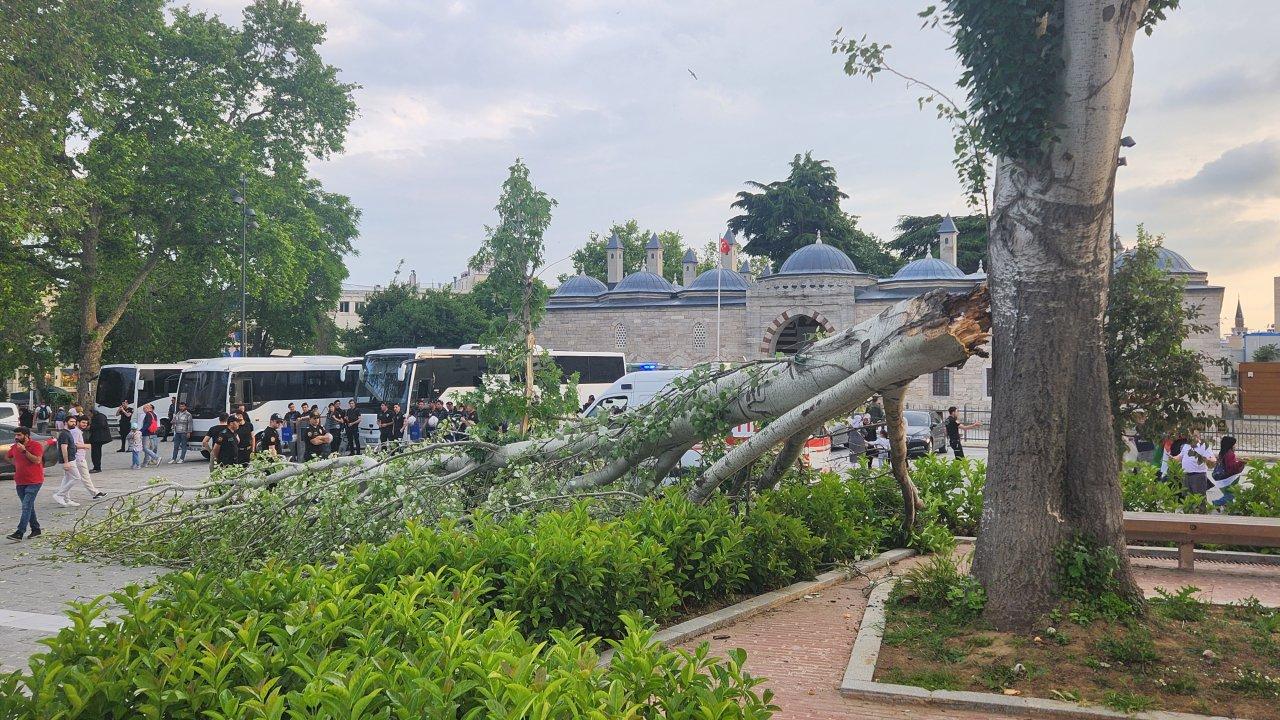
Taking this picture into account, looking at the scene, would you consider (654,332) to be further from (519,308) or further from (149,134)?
(519,308)

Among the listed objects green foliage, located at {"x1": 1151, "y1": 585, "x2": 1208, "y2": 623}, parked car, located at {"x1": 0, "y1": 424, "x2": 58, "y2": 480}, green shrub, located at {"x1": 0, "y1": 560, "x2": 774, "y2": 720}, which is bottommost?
parked car, located at {"x1": 0, "y1": 424, "x2": 58, "y2": 480}

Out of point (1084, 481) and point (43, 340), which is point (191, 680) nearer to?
point (1084, 481)

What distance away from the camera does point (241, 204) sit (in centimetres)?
2675

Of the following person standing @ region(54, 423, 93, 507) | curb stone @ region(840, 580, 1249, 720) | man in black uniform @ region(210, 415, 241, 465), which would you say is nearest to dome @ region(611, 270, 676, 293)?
man in black uniform @ region(210, 415, 241, 465)

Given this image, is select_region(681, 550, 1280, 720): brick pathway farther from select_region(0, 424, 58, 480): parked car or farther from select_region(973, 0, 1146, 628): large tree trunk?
select_region(0, 424, 58, 480): parked car

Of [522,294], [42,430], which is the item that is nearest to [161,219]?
[42,430]

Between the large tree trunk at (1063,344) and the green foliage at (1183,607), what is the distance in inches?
20.8

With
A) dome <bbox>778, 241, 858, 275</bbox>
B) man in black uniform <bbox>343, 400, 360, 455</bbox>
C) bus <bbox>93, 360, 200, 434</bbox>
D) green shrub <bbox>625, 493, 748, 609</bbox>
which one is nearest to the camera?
green shrub <bbox>625, 493, 748, 609</bbox>

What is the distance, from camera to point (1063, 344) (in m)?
5.88

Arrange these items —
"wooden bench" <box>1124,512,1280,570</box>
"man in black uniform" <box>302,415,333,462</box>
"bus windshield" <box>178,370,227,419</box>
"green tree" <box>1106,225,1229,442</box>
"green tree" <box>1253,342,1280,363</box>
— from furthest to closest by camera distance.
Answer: "green tree" <box>1253,342,1280,363</box>, "bus windshield" <box>178,370,227,419</box>, "man in black uniform" <box>302,415,333,462</box>, "green tree" <box>1106,225,1229,442</box>, "wooden bench" <box>1124,512,1280,570</box>

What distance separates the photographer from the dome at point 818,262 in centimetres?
4312

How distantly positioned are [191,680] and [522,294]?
5811mm

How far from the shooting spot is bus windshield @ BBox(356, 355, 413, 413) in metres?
25.2

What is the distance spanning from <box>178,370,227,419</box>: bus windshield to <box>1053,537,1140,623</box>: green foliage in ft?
78.4
